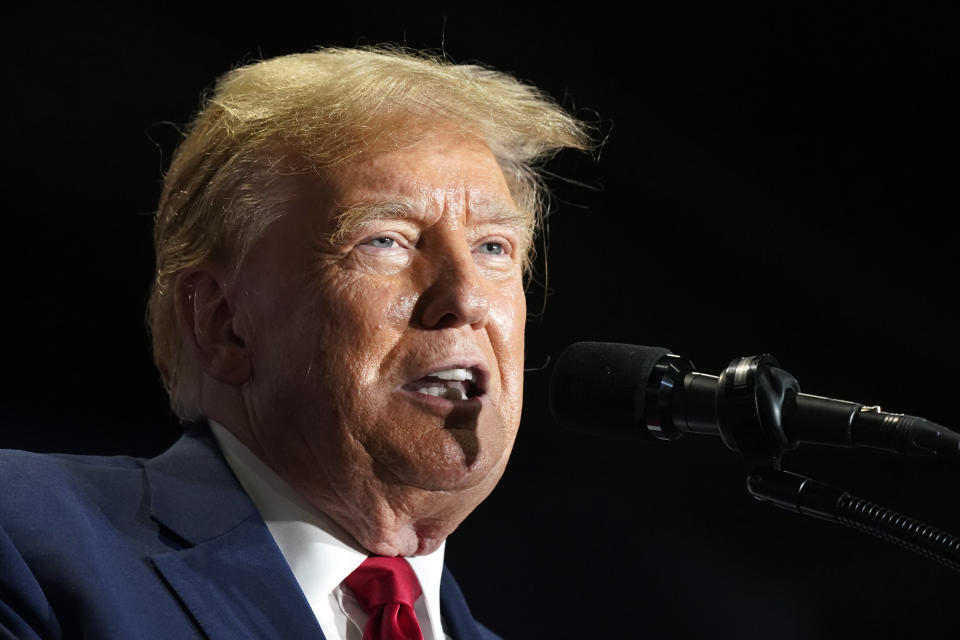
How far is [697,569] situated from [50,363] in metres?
1.69

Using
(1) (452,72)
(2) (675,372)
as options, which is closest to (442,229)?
(1) (452,72)

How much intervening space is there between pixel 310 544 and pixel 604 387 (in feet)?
1.99

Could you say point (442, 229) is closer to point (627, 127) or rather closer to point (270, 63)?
point (270, 63)

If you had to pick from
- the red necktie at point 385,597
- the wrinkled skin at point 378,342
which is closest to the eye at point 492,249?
the wrinkled skin at point 378,342

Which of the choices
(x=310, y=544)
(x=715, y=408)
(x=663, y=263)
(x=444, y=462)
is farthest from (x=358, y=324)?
(x=663, y=263)

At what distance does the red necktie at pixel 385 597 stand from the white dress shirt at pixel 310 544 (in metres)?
0.02

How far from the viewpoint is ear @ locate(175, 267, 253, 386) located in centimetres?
217

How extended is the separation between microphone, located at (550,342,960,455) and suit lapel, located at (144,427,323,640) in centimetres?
53

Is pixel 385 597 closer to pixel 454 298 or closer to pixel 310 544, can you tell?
pixel 310 544

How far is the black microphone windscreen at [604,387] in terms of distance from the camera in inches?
70.4

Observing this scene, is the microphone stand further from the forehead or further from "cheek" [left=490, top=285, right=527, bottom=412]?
the forehead

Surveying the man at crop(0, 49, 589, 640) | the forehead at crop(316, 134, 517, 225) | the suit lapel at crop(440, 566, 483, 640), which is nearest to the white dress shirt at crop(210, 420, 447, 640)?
the man at crop(0, 49, 589, 640)

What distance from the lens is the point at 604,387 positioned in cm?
184

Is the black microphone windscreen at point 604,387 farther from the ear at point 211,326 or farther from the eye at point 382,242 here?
the ear at point 211,326
